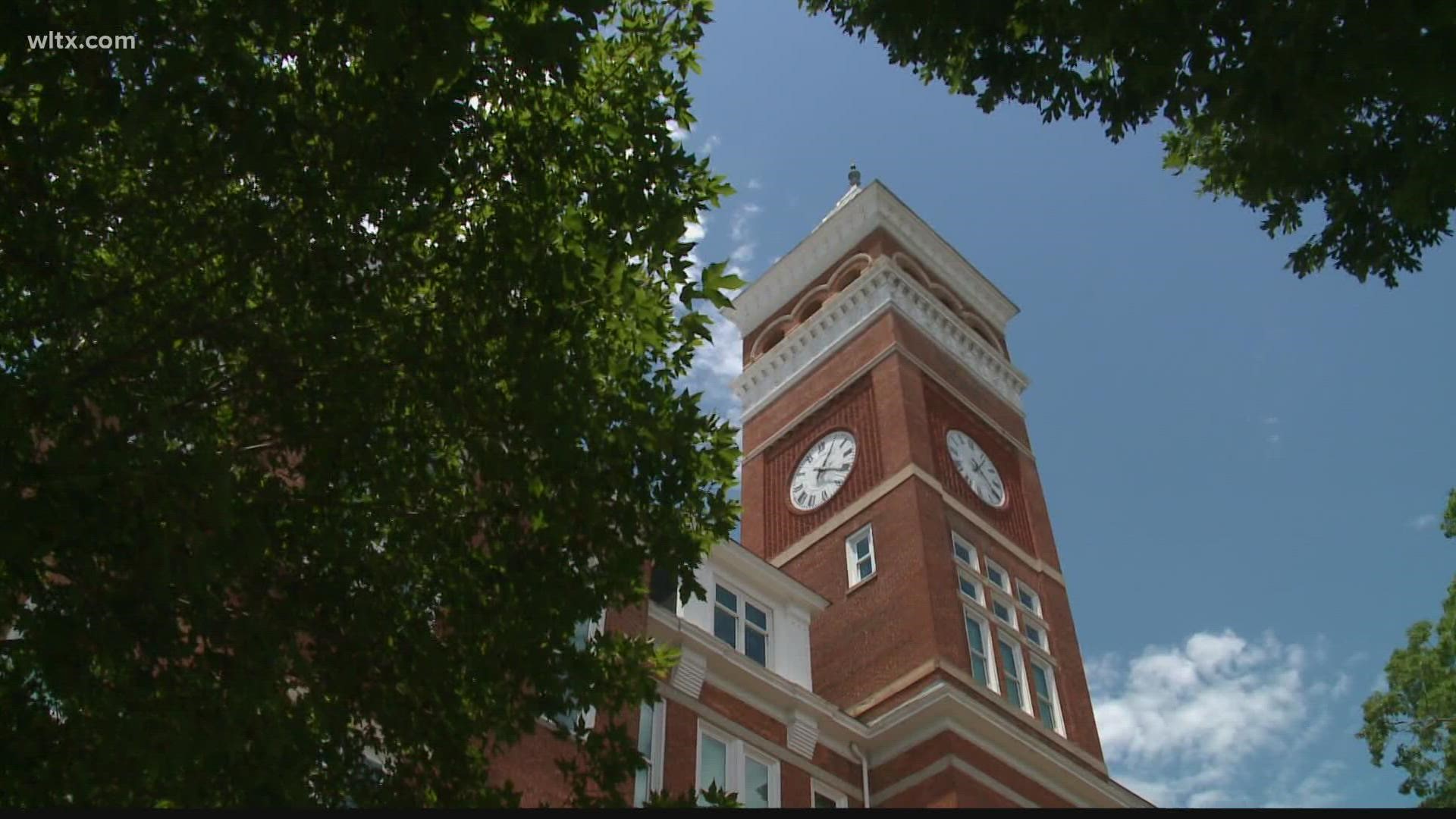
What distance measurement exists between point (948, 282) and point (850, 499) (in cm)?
1237

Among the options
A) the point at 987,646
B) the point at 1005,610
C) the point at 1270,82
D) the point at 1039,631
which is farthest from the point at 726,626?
the point at 1270,82

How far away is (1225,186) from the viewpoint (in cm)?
1186

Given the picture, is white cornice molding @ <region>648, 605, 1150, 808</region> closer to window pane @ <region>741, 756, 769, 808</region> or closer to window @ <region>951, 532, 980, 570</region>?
window pane @ <region>741, 756, 769, 808</region>

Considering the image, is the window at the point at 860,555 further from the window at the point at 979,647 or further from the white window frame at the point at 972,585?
the window at the point at 979,647

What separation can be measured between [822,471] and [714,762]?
14177 millimetres

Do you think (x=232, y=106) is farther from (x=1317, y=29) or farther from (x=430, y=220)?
(x=1317, y=29)

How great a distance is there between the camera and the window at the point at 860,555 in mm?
31891

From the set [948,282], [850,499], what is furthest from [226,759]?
[948,282]

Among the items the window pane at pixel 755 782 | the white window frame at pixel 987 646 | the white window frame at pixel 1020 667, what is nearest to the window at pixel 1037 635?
the white window frame at pixel 1020 667

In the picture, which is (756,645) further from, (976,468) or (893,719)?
(976,468)

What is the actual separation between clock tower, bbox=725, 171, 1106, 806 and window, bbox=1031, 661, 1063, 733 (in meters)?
0.05

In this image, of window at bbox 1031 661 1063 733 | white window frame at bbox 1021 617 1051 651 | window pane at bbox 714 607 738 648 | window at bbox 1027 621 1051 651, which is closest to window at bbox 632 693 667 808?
window pane at bbox 714 607 738 648

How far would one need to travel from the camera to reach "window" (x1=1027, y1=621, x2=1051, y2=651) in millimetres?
32406

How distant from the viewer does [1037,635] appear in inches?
1289
